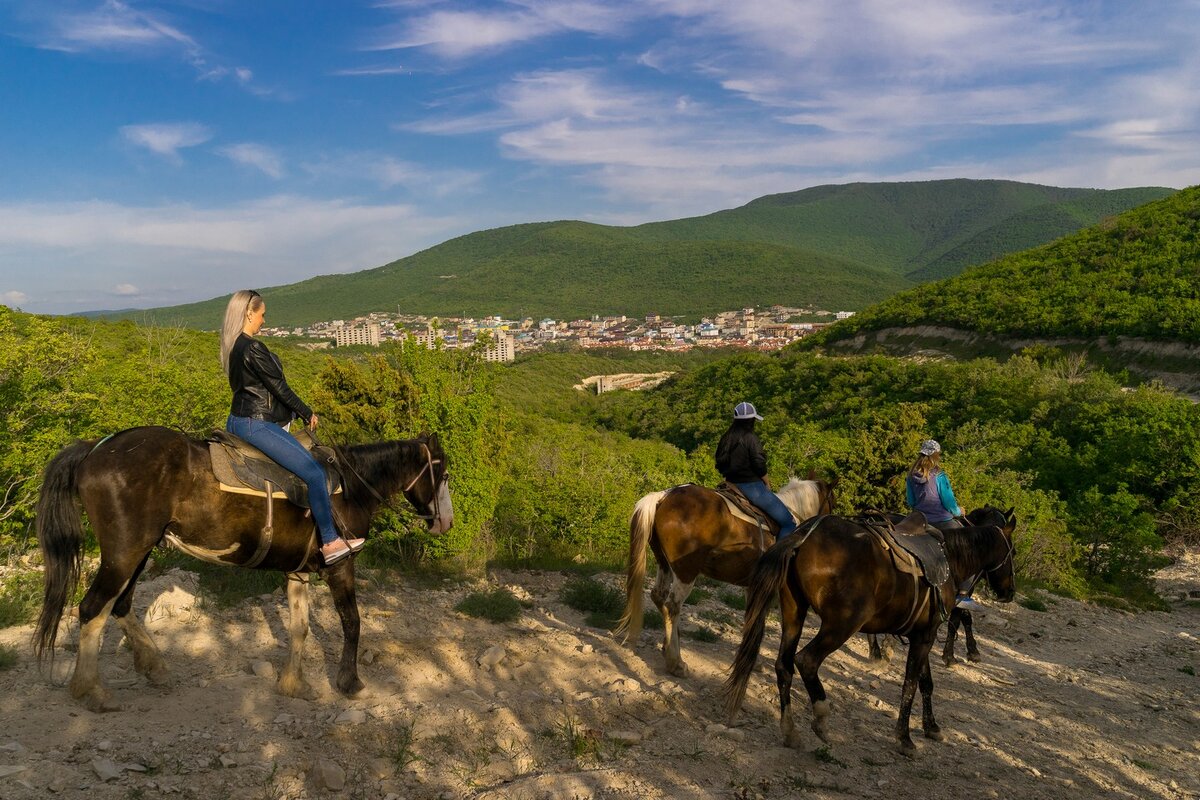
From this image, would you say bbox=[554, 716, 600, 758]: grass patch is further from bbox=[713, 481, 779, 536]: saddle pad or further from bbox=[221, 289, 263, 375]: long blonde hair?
bbox=[221, 289, 263, 375]: long blonde hair

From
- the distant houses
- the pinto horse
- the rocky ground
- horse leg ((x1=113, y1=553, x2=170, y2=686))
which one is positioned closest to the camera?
the rocky ground

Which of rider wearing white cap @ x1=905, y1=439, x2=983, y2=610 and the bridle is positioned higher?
the bridle

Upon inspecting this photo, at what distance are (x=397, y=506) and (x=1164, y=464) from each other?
24359 millimetres

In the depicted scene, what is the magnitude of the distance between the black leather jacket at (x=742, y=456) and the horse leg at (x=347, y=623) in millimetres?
3625

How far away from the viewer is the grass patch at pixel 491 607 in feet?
25.5

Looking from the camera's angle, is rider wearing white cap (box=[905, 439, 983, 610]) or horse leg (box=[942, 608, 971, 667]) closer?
rider wearing white cap (box=[905, 439, 983, 610])

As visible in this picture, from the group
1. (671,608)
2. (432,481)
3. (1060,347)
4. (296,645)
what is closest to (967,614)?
(671,608)

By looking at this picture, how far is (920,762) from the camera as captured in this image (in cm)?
568

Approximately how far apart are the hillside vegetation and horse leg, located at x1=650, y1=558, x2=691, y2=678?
38981 millimetres

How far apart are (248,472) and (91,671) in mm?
1653

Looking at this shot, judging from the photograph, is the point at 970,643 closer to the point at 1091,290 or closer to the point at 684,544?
the point at 684,544

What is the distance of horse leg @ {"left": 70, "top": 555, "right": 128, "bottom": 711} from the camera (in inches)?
193

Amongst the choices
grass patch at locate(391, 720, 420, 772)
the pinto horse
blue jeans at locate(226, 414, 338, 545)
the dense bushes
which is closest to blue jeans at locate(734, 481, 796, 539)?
the pinto horse

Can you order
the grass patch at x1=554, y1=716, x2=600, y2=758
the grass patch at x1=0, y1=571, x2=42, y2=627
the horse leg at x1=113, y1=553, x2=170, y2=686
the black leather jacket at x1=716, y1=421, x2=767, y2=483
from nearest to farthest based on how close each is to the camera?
the grass patch at x1=554, y1=716, x2=600, y2=758 < the horse leg at x1=113, y1=553, x2=170, y2=686 < the grass patch at x1=0, y1=571, x2=42, y2=627 < the black leather jacket at x1=716, y1=421, x2=767, y2=483
